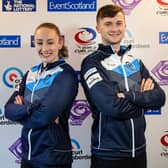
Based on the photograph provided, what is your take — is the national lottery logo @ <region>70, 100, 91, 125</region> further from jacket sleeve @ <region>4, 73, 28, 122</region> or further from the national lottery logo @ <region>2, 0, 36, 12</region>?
the national lottery logo @ <region>2, 0, 36, 12</region>

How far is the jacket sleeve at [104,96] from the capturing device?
2.00 metres

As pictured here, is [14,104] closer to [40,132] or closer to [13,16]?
[40,132]

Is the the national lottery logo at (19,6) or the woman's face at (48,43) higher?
the the national lottery logo at (19,6)

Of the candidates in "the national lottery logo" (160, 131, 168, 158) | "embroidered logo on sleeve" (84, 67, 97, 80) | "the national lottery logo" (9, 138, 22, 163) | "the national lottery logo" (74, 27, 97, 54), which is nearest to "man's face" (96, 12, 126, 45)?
"embroidered logo on sleeve" (84, 67, 97, 80)

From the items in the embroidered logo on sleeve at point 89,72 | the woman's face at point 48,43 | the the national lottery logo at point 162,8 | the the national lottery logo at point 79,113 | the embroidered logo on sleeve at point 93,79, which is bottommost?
the the national lottery logo at point 79,113

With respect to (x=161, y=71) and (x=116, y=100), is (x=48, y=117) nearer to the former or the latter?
(x=116, y=100)

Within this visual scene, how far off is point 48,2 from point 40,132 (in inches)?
47.6

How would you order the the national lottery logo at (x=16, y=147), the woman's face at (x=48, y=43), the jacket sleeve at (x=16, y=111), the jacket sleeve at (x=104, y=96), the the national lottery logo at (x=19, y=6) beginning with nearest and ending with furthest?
1. the jacket sleeve at (x=104, y=96)
2. the jacket sleeve at (x=16, y=111)
3. the woman's face at (x=48, y=43)
4. the the national lottery logo at (x=19, y=6)
5. the the national lottery logo at (x=16, y=147)

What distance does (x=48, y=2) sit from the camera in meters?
2.84

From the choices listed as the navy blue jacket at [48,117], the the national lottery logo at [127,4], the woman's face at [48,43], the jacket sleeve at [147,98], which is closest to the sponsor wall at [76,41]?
the the national lottery logo at [127,4]

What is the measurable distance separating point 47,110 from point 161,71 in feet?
4.11

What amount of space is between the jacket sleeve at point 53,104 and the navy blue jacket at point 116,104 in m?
0.13

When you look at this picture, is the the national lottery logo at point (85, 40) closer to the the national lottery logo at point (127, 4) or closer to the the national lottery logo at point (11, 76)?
the the national lottery logo at point (127, 4)

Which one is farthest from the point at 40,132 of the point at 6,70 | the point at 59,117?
the point at 6,70
